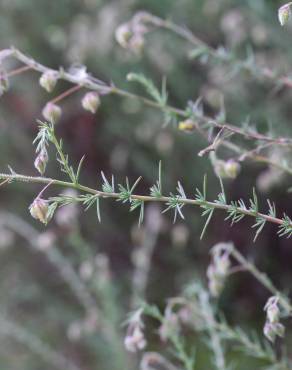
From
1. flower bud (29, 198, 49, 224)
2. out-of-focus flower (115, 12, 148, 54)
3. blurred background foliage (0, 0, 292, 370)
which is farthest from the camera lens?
blurred background foliage (0, 0, 292, 370)

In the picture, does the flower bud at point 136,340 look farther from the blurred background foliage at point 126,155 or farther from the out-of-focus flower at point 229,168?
the blurred background foliage at point 126,155

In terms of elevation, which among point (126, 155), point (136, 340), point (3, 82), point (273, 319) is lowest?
point (126, 155)

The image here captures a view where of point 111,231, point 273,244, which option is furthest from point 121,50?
point 273,244

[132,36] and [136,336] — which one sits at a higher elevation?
[132,36]

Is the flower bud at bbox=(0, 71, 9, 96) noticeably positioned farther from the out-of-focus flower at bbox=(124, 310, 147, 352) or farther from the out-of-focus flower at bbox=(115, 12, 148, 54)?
the out-of-focus flower at bbox=(124, 310, 147, 352)

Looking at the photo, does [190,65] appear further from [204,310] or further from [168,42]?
[204,310]

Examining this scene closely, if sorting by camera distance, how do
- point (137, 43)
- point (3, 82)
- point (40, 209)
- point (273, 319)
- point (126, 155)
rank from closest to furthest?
point (40, 209) → point (273, 319) → point (3, 82) → point (137, 43) → point (126, 155)

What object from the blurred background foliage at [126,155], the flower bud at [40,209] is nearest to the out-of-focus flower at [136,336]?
the flower bud at [40,209]

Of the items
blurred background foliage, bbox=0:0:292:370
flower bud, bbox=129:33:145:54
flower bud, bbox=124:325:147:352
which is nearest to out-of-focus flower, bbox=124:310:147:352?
flower bud, bbox=124:325:147:352

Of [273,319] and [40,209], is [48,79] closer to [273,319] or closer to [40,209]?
[40,209]

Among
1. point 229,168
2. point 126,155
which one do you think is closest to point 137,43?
point 229,168
